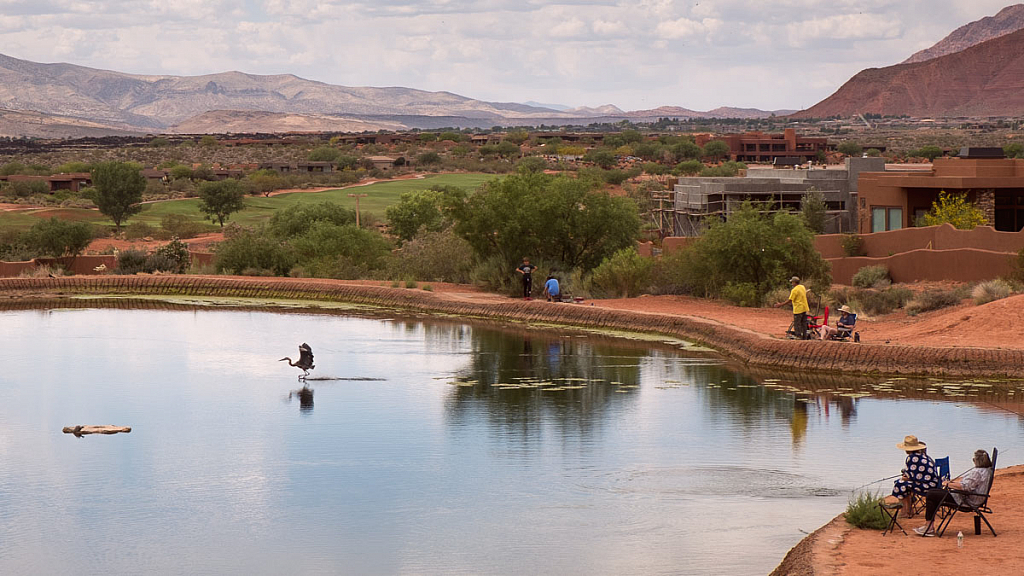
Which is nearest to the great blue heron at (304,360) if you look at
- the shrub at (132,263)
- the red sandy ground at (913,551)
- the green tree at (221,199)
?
the red sandy ground at (913,551)

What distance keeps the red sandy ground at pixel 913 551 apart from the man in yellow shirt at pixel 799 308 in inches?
387

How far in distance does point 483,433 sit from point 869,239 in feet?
63.6

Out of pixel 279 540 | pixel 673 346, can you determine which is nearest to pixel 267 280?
pixel 673 346

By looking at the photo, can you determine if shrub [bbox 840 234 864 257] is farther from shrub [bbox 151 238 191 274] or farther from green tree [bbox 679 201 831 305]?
shrub [bbox 151 238 191 274]

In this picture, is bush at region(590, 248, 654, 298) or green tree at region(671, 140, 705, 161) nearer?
bush at region(590, 248, 654, 298)

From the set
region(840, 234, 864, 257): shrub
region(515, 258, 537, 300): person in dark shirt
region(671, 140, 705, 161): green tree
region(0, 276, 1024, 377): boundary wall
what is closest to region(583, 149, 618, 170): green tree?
region(671, 140, 705, 161): green tree

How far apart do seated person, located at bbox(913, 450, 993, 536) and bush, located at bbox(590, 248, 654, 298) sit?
1872 cm

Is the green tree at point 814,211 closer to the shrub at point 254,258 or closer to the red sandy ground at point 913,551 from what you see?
the shrub at point 254,258

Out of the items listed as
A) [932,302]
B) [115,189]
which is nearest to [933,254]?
[932,302]

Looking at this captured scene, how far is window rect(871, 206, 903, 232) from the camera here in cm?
3669

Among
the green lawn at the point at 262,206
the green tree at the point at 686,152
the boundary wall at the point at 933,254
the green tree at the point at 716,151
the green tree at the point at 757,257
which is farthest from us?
the green tree at the point at 716,151

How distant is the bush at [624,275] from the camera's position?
29.4 meters

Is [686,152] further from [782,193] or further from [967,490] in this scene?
[967,490]

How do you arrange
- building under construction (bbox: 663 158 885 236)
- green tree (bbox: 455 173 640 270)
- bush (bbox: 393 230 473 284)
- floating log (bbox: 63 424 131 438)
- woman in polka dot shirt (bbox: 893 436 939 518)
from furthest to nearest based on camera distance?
building under construction (bbox: 663 158 885 236), bush (bbox: 393 230 473 284), green tree (bbox: 455 173 640 270), floating log (bbox: 63 424 131 438), woman in polka dot shirt (bbox: 893 436 939 518)
